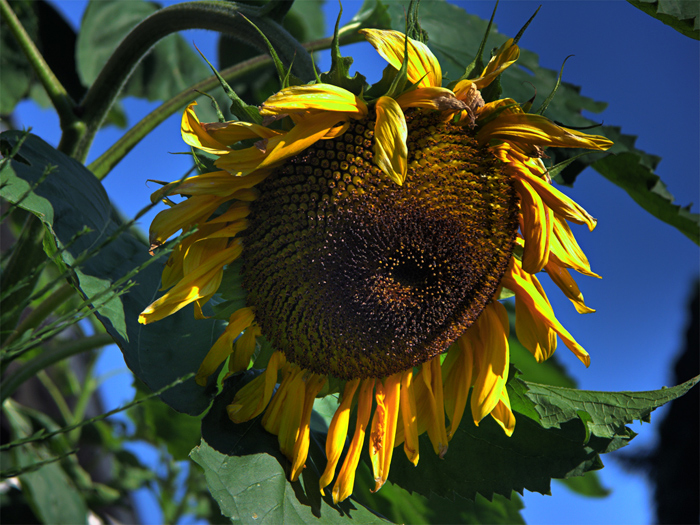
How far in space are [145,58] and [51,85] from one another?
35.2 inches

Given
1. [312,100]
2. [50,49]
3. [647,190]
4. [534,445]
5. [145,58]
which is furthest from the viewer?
[50,49]

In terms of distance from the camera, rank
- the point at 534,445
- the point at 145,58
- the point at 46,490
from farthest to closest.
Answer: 1. the point at 145,58
2. the point at 46,490
3. the point at 534,445

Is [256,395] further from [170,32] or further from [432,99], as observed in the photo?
[170,32]

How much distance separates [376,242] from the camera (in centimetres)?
71

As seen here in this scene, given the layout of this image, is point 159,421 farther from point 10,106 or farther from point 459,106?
point 459,106

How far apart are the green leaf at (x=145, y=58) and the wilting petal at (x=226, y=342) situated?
1.20 metres

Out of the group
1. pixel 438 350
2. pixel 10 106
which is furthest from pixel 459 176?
pixel 10 106

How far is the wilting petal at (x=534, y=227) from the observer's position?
28.2 inches

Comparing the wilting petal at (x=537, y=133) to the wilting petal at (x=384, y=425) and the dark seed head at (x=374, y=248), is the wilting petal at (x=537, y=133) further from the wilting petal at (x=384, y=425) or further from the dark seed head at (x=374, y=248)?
the wilting petal at (x=384, y=425)

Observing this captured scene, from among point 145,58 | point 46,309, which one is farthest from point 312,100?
point 145,58

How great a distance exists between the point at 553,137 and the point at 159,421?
1.17 m

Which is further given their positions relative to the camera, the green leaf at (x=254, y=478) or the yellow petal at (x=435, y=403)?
the yellow petal at (x=435, y=403)

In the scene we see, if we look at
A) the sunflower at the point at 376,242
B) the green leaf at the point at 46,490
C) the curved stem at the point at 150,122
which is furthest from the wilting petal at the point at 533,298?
the green leaf at the point at 46,490

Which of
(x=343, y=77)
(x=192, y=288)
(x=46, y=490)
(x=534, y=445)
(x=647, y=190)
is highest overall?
(x=343, y=77)
